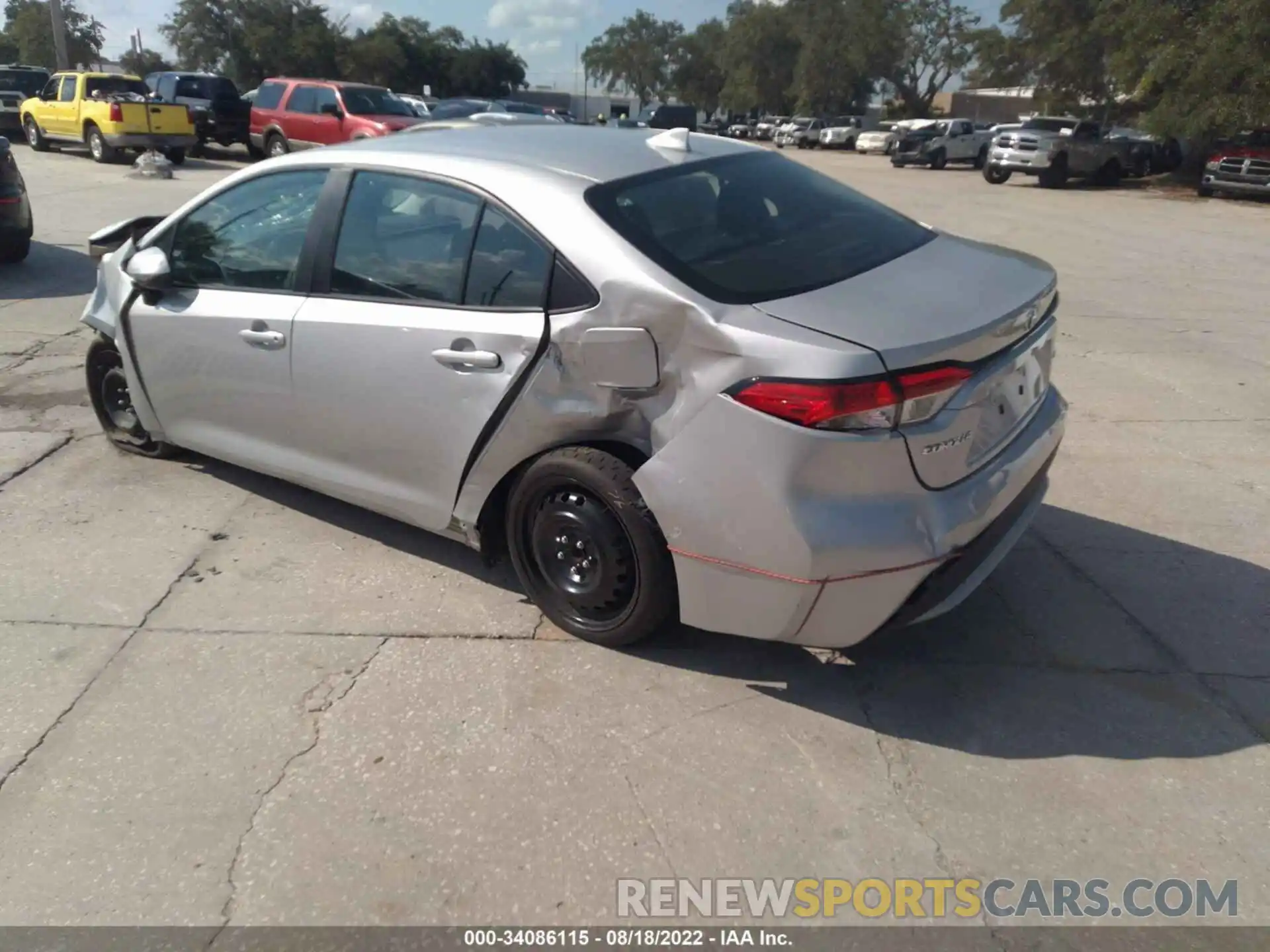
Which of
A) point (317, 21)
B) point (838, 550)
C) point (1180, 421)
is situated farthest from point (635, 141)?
point (317, 21)

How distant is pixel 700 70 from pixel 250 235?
103271 millimetres

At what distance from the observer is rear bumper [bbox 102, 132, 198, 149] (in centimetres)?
2019

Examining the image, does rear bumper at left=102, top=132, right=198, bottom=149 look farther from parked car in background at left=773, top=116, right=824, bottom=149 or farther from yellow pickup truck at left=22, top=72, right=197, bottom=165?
parked car in background at left=773, top=116, right=824, bottom=149

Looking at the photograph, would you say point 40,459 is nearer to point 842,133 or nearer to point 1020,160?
point 1020,160

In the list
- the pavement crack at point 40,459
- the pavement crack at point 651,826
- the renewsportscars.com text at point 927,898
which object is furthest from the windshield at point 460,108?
the renewsportscars.com text at point 927,898

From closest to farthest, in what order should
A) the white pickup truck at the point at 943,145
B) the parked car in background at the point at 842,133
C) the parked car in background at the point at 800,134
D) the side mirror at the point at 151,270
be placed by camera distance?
the side mirror at the point at 151,270 → the white pickup truck at the point at 943,145 → the parked car in background at the point at 842,133 → the parked car in background at the point at 800,134

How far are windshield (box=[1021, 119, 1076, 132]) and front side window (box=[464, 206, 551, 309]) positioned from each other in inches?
1109

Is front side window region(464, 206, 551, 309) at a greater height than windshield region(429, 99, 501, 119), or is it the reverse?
windshield region(429, 99, 501, 119)

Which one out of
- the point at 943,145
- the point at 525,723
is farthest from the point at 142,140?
the point at 943,145

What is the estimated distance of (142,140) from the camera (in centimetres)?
2025

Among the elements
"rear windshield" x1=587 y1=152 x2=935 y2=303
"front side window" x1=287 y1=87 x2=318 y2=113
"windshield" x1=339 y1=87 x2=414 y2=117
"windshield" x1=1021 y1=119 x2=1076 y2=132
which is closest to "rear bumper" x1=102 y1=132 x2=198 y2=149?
"front side window" x1=287 y1=87 x2=318 y2=113

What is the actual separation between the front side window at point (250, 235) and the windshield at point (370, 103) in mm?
16493

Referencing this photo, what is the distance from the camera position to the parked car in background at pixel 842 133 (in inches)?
2008

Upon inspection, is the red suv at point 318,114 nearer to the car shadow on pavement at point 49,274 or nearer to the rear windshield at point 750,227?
the car shadow on pavement at point 49,274
